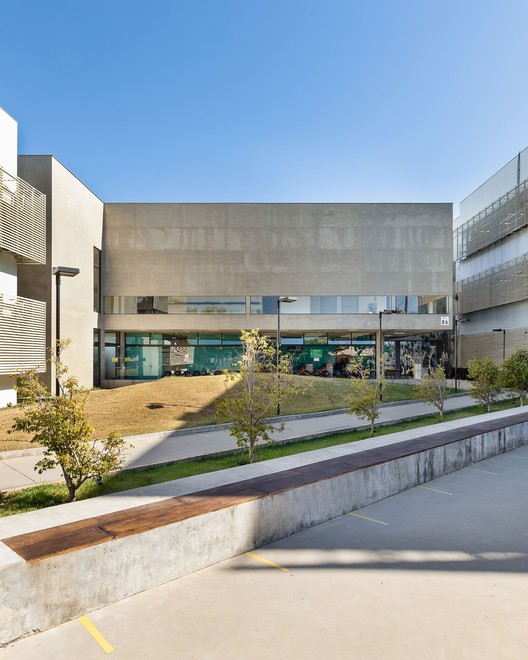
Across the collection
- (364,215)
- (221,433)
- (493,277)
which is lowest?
(221,433)

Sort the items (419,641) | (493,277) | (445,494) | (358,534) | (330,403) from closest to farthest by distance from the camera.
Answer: (419,641), (358,534), (445,494), (330,403), (493,277)

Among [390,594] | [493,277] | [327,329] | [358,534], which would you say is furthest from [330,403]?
[493,277]

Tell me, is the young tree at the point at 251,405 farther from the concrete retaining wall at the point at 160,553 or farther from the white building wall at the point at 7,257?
the white building wall at the point at 7,257

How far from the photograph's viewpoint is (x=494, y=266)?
4522 cm

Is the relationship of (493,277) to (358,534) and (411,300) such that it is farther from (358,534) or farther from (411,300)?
(358,534)

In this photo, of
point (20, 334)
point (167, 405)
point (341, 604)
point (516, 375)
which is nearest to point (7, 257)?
point (20, 334)

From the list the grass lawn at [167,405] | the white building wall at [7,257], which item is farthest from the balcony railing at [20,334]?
the grass lawn at [167,405]

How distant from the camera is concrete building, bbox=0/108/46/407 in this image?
20.0m

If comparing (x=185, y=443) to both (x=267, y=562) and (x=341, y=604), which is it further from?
(x=341, y=604)

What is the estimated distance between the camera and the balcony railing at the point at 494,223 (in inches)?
1547

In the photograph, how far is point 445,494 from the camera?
27.1ft

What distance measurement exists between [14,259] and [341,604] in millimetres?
22507

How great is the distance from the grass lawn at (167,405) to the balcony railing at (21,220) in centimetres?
749

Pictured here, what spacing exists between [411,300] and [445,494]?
31.6 meters
